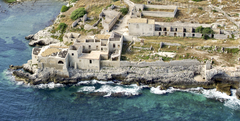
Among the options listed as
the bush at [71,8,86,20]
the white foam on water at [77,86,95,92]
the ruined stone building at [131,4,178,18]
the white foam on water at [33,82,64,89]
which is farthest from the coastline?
the bush at [71,8,86,20]

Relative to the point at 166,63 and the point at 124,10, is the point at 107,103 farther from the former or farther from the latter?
the point at 124,10

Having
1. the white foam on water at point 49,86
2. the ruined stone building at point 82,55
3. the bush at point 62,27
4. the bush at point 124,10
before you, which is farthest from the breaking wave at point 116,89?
the bush at point 124,10

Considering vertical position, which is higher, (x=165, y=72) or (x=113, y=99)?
(x=165, y=72)

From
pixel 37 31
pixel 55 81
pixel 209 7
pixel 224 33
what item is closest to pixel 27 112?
pixel 55 81

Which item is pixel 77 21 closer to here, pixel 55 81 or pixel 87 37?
pixel 87 37

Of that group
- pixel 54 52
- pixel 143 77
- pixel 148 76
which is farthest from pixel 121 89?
pixel 54 52

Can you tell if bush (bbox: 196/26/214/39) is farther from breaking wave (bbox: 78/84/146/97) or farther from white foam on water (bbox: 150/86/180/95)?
breaking wave (bbox: 78/84/146/97)
